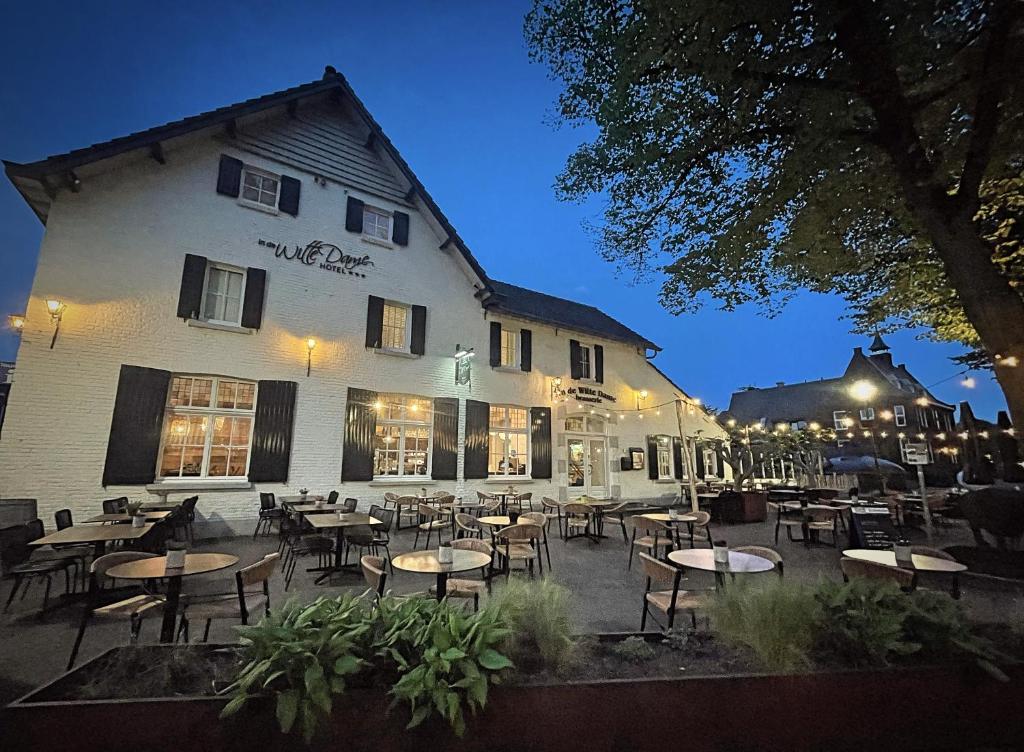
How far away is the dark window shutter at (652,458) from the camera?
575 inches

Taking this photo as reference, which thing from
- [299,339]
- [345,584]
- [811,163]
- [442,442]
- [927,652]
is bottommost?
[345,584]

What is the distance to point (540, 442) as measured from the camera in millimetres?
12320

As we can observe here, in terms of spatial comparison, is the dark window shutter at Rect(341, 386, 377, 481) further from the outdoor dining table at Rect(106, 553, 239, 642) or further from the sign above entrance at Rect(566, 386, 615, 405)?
the sign above entrance at Rect(566, 386, 615, 405)

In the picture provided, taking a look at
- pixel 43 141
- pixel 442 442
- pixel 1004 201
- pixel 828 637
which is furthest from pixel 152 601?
pixel 43 141

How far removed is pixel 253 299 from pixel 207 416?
2443 millimetres

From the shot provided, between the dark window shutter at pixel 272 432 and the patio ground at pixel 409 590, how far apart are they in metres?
1.25

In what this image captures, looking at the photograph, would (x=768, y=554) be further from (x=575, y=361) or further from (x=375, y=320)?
(x=575, y=361)

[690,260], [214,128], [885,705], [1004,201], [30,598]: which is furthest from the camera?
[214,128]

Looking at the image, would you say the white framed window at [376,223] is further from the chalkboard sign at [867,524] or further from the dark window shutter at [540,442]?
the chalkboard sign at [867,524]

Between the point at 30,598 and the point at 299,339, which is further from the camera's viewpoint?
the point at 299,339

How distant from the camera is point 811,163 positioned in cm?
490

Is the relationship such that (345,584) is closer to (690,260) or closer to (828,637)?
(828,637)

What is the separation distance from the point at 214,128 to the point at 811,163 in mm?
10736

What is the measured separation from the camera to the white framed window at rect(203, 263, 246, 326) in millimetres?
8727
